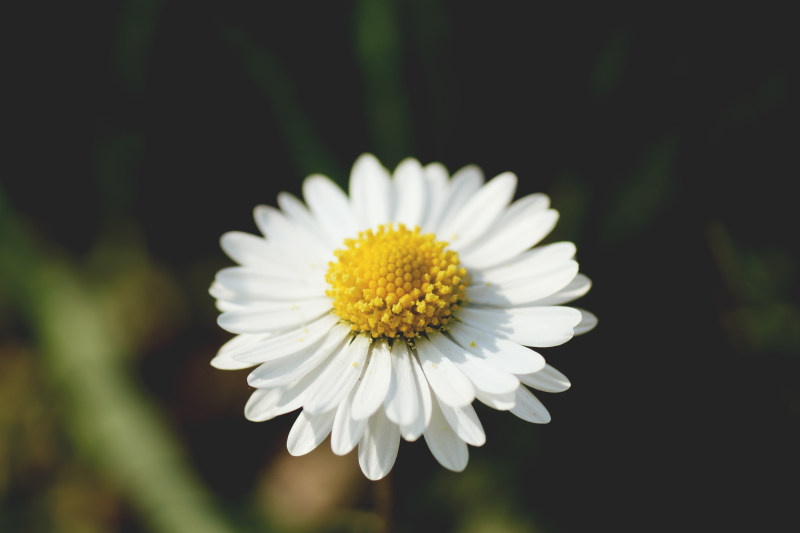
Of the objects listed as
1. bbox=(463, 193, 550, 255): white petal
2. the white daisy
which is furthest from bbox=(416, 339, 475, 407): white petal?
bbox=(463, 193, 550, 255): white petal

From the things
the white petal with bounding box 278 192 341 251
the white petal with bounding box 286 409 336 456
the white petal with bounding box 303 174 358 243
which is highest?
the white petal with bounding box 303 174 358 243

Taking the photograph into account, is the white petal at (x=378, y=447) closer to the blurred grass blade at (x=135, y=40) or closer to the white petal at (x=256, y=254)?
the white petal at (x=256, y=254)

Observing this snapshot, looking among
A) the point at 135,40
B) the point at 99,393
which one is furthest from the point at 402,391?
the point at 135,40

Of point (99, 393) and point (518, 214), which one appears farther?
point (99, 393)

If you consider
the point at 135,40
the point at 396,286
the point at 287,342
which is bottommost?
the point at 287,342

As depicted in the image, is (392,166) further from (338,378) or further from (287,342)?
(338,378)

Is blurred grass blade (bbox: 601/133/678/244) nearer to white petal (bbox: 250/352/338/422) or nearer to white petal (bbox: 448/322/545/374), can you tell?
white petal (bbox: 448/322/545/374)

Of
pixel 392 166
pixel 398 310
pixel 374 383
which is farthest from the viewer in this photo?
pixel 392 166
